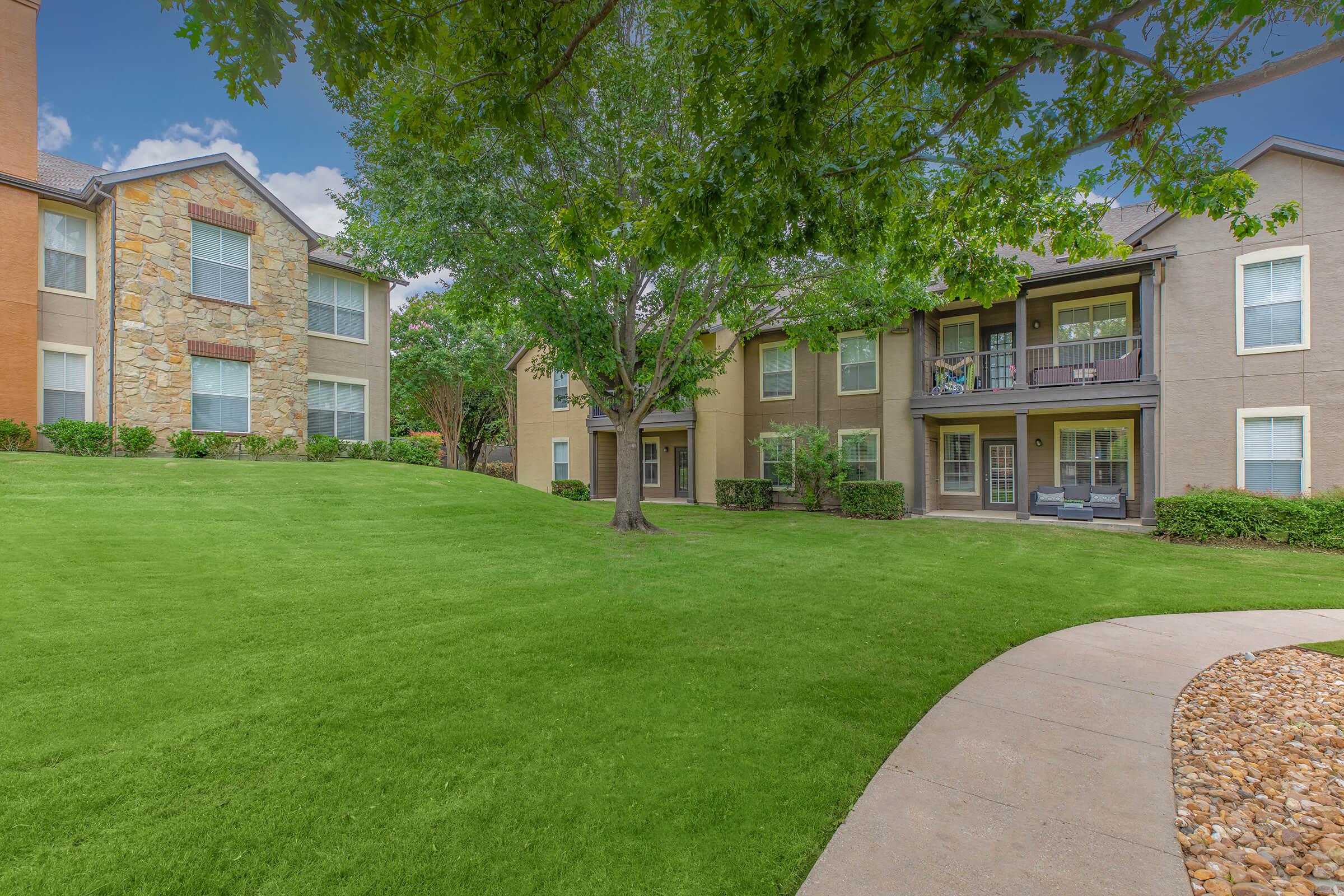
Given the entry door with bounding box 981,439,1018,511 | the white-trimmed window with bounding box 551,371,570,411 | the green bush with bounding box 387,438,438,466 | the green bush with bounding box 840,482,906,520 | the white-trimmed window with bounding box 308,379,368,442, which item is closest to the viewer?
the white-trimmed window with bounding box 308,379,368,442

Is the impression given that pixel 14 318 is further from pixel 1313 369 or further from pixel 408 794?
pixel 1313 369

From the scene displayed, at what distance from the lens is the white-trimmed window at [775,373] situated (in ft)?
65.4

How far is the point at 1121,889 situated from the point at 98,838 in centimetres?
407

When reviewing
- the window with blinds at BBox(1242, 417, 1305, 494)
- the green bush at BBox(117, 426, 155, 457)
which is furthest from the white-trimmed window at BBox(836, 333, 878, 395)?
the green bush at BBox(117, 426, 155, 457)

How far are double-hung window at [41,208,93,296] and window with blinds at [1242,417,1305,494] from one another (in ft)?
82.6

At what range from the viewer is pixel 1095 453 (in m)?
15.8

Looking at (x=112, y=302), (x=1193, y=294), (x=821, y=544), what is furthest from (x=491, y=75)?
(x=1193, y=294)

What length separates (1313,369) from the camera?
11.8 meters

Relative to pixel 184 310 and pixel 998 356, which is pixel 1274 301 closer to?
pixel 998 356

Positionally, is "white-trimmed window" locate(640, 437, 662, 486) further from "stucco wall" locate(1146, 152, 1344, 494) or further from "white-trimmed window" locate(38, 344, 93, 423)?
"white-trimmed window" locate(38, 344, 93, 423)

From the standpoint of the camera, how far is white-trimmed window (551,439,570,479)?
23656 millimetres

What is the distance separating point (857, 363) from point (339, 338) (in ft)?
49.8

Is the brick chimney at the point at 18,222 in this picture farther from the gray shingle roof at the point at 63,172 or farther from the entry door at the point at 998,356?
the entry door at the point at 998,356

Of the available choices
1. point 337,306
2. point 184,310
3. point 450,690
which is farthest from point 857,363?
point 184,310
